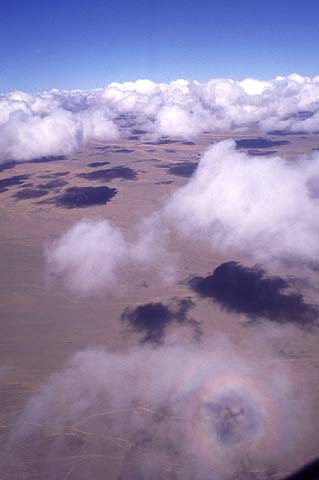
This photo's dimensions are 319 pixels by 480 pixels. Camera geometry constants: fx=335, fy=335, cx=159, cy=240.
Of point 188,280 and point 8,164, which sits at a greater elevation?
point 8,164

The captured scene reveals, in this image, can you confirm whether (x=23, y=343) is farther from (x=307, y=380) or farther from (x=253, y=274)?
(x=253, y=274)

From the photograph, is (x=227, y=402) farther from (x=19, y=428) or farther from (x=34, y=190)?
(x=34, y=190)

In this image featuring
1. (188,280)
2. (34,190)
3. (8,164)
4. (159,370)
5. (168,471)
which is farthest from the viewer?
(8,164)

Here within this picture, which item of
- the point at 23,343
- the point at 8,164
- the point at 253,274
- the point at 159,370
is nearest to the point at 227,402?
the point at 159,370

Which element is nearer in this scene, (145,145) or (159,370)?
(159,370)

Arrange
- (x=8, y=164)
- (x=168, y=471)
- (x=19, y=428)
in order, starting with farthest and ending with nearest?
1. (x=8, y=164)
2. (x=19, y=428)
3. (x=168, y=471)

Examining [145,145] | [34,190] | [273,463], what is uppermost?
[145,145]

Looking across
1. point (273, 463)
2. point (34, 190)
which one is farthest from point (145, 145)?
point (273, 463)
